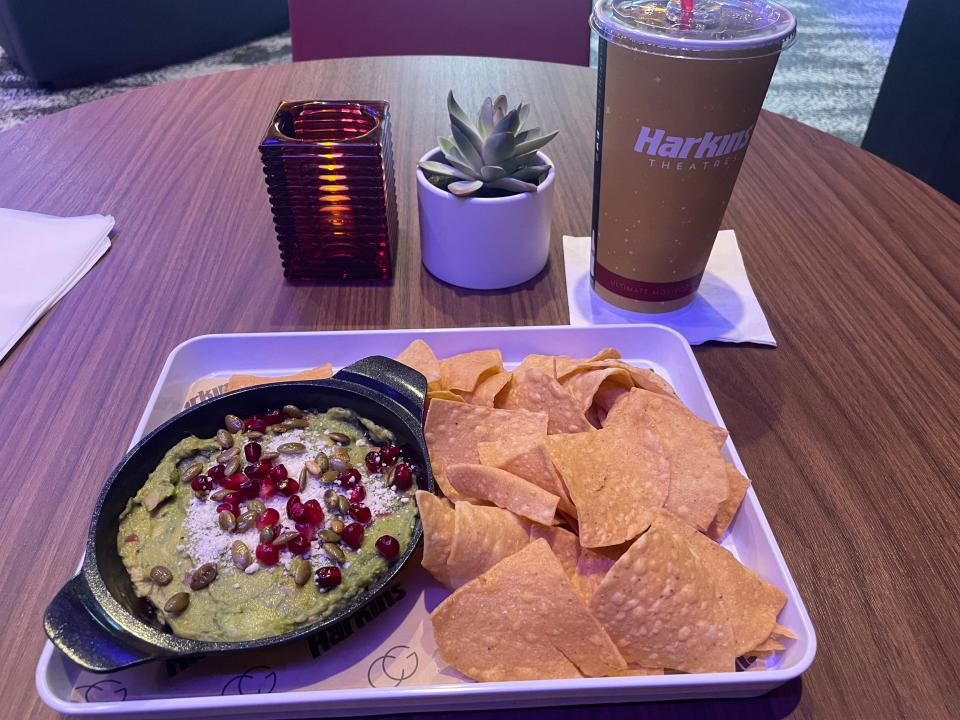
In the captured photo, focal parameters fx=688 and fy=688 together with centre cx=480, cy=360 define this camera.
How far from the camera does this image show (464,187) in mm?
1195

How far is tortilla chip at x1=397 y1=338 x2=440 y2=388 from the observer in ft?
3.50

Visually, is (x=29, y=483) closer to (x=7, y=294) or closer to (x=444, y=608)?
(x=7, y=294)

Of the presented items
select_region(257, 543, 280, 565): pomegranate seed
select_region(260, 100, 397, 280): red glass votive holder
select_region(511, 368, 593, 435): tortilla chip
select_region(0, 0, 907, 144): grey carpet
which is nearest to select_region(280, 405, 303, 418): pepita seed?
select_region(257, 543, 280, 565): pomegranate seed

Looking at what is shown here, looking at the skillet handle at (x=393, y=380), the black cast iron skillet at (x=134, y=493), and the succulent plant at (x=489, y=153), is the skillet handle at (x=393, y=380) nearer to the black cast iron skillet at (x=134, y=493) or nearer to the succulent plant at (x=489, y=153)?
the black cast iron skillet at (x=134, y=493)

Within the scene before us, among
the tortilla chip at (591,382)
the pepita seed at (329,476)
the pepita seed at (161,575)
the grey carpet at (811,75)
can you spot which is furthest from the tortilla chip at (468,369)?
the grey carpet at (811,75)

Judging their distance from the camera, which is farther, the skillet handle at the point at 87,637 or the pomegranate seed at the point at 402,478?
the pomegranate seed at the point at 402,478

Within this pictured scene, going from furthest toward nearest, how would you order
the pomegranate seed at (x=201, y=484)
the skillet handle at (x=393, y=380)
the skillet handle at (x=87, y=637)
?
the skillet handle at (x=393, y=380)
the pomegranate seed at (x=201, y=484)
the skillet handle at (x=87, y=637)

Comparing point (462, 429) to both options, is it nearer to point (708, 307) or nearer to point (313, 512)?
point (313, 512)

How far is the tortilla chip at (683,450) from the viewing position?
879 mm

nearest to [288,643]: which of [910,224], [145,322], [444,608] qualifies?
[444,608]

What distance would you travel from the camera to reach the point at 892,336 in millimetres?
1236

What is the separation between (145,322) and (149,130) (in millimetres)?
778

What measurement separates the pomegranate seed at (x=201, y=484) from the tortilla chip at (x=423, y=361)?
1.09 feet

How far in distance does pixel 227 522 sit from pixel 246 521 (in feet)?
0.07
